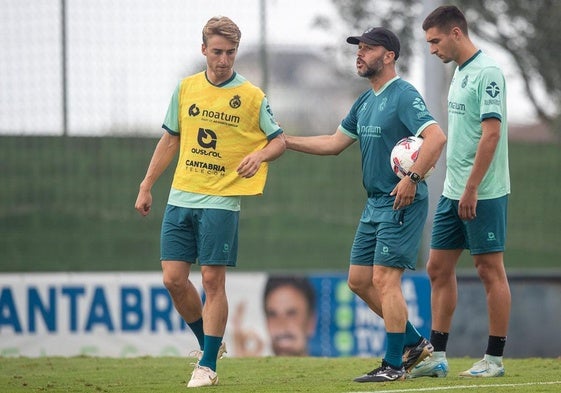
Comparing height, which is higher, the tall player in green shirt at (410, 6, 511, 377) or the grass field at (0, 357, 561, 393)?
the tall player in green shirt at (410, 6, 511, 377)


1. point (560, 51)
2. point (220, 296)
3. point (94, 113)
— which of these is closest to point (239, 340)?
point (94, 113)

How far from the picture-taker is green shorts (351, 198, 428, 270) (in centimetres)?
739

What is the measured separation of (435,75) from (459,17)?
5.35 m

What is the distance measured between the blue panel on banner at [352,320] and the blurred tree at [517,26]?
19.1 feet

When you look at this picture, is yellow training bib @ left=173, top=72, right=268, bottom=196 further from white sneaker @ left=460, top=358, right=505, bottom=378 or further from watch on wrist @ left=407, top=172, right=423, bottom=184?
white sneaker @ left=460, top=358, right=505, bottom=378

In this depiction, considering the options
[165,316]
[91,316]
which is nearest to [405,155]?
[165,316]

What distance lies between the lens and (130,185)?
52.0 feet

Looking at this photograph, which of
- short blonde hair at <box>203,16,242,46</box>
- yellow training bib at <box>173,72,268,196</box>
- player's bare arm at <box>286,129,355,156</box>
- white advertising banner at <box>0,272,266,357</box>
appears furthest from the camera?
white advertising banner at <box>0,272,266,357</box>

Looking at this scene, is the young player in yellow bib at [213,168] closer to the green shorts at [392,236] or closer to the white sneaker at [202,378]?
the white sneaker at [202,378]

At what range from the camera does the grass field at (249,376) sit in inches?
280

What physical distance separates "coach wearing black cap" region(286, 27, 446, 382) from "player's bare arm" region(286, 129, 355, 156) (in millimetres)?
282

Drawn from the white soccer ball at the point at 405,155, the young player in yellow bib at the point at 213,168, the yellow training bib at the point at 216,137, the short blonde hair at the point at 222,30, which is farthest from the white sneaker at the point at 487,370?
the short blonde hair at the point at 222,30

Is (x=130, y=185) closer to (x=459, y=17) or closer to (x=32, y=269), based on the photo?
(x=32, y=269)

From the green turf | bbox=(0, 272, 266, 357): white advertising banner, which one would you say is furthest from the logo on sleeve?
the green turf
